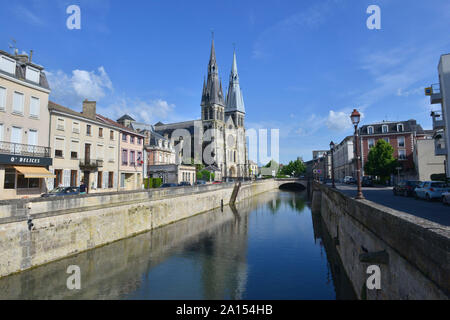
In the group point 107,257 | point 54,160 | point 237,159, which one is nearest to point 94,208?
point 107,257

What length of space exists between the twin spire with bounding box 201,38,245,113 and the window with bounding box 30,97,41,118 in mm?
71554

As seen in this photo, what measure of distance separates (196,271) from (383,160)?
42.4 m

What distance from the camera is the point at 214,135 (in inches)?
3433

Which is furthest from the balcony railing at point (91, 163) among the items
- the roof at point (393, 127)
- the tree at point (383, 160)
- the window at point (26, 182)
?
the roof at point (393, 127)

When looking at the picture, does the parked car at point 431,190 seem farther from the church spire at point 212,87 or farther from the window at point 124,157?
the church spire at point 212,87

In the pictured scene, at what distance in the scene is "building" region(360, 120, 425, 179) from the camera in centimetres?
4800

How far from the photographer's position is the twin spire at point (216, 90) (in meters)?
92.1

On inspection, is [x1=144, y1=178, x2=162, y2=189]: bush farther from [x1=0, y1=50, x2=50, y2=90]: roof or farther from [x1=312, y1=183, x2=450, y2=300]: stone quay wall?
[x1=312, y1=183, x2=450, y2=300]: stone quay wall

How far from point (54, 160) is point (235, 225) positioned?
61.7 feet

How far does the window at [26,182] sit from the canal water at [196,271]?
963cm

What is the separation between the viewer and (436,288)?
4051 millimetres

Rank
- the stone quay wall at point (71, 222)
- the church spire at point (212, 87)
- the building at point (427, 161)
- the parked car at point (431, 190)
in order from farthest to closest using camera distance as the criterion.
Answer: the church spire at point (212, 87), the building at point (427, 161), the parked car at point (431, 190), the stone quay wall at point (71, 222)
